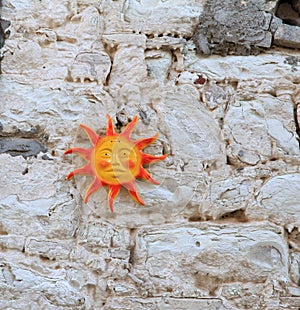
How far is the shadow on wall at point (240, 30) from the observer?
2.33m

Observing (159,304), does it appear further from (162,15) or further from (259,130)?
(162,15)

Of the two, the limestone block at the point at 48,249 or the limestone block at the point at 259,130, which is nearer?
the limestone block at the point at 48,249

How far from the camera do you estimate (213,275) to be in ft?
6.76

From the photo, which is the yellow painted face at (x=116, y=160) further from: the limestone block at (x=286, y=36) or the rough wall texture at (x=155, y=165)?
the limestone block at (x=286, y=36)

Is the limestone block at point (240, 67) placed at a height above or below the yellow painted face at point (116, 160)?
above

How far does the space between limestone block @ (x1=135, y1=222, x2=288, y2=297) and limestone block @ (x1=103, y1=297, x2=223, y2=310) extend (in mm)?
29

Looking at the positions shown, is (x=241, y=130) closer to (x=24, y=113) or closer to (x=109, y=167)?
(x=109, y=167)

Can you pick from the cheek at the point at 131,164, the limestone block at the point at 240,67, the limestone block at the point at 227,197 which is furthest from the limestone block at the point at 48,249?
the limestone block at the point at 240,67

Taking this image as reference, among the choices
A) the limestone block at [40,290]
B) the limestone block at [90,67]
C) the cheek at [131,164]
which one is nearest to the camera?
the limestone block at [40,290]

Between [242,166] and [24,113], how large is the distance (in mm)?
872

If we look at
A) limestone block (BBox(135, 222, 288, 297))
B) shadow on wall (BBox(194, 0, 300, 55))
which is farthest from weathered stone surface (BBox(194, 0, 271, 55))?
limestone block (BBox(135, 222, 288, 297))

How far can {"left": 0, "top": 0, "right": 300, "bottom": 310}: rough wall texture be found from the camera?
6.70 feet

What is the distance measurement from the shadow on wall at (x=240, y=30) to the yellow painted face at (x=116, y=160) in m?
0.54

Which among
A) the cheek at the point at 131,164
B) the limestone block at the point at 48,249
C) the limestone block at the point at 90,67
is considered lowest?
the limestone block at the point at 48,249
